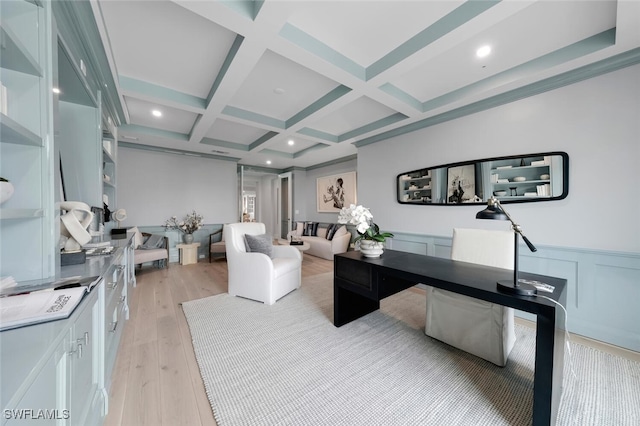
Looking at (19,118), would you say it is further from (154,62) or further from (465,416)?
(465,416)

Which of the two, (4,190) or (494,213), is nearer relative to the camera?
(4,190)

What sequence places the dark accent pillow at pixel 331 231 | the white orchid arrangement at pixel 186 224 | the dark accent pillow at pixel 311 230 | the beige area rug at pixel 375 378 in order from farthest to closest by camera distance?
the dark accent pillow at pixel 311 230 → the dark accent pillow at pixel 331 231 → the white orchid arrangement at pixel 186 224 → the beige area rug at pixel 375 378

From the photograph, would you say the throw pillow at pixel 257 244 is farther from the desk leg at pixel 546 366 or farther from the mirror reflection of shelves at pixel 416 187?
the desk leg at pixel 546 366

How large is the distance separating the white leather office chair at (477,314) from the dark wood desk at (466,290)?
0.27m

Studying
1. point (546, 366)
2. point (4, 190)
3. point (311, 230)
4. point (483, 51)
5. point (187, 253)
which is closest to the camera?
point (4, 190)

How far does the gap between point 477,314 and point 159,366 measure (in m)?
2.46

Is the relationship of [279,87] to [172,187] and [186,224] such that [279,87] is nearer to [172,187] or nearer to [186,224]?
[186,224]

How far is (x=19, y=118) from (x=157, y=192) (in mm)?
4333

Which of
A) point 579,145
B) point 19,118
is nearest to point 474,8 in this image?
point 579,145

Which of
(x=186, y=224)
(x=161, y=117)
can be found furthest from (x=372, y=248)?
(x=186, y=224)

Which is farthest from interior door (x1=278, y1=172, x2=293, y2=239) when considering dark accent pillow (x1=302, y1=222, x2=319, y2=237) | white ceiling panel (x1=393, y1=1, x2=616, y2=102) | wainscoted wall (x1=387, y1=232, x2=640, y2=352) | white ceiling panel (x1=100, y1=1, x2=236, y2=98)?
wainscoted wall (x1=387, y1=232, x2=640, y2=352)

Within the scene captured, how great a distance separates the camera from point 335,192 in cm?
607

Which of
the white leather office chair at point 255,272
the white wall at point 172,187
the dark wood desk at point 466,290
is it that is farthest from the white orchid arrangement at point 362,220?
the white wall at point 172,187

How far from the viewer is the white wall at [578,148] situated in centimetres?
201
